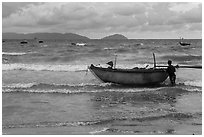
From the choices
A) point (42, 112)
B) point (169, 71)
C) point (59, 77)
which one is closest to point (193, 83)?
point (169, 71)

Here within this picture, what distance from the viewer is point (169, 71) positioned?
55.2 ft

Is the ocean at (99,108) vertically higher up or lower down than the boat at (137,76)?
lower down

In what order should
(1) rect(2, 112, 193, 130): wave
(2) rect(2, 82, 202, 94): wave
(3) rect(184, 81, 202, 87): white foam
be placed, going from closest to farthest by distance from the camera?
(1) rect(2, 112, 193, 130): wave < (2) rect(2, 82, 202, 94): wave < (3) rect(184, 81, 202, 87): white foam

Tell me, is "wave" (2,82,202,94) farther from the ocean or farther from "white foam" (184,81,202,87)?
"white foam" (184,81,202,87)

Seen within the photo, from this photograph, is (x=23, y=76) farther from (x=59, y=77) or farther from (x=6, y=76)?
(x=59, y=77)

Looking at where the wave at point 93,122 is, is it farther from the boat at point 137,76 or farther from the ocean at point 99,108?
the boat at point 137,76

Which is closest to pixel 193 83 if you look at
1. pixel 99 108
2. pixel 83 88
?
pixel 83 88

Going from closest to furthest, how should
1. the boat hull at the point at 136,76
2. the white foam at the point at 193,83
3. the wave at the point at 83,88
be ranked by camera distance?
the wave at the point at 83,88, the boat hull at the point at 136,76, the white foam at the point at 193,83

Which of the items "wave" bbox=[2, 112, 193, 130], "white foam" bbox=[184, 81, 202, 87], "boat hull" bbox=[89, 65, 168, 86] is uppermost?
"boat hull" bbox=[89, 65, 168, 86]

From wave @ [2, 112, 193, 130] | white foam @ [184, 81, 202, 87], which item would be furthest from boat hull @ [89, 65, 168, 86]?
wave @ [2, 112, 193, 130]

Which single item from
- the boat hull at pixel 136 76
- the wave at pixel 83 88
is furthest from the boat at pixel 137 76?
the wave at pixel 83 88

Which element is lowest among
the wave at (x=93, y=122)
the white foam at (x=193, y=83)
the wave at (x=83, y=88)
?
the wave at (x=93, y=122)

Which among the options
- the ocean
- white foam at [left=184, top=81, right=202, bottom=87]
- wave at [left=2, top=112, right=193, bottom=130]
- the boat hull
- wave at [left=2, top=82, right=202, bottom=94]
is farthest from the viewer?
white foam at [left=184, top=81, right=202, bottom=87]

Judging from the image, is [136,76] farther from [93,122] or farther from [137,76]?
[93,122]
